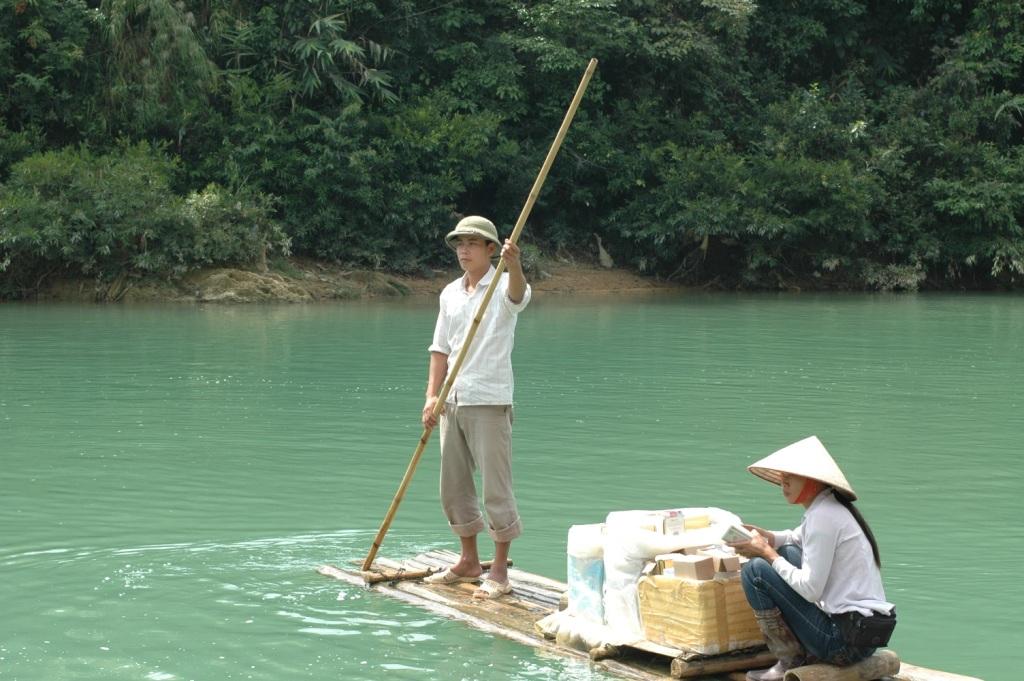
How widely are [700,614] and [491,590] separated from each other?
1.25 meters

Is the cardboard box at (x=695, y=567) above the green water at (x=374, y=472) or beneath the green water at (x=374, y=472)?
above

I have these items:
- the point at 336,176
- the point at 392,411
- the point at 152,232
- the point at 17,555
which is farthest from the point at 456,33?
the point at 17,555

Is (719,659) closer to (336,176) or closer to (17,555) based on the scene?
(17,555)

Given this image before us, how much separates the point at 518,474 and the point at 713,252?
66.7 feet

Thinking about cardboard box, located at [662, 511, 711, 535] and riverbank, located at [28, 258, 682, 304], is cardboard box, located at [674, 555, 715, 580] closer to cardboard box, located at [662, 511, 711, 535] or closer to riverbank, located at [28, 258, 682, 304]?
cardboard box, located at [662, 511, 711, 535]

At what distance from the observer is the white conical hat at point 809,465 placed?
4.18 meters

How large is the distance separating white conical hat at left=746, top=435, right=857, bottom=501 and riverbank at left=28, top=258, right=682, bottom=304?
1884cm

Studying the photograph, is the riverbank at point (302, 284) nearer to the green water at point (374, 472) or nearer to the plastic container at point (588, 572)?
the green water at point (374, 472)

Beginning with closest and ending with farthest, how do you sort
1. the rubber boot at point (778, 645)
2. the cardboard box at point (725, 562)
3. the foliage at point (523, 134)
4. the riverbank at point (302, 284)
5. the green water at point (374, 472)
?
the rubber boot at point (778, 645), the cardboard box at point (725, 562), the green water at point (374, 472), the riverbank at point (302, 284), the foliage at point (523, 134)

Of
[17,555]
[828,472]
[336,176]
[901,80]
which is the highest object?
[901,80]

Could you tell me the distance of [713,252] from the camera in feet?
92.4

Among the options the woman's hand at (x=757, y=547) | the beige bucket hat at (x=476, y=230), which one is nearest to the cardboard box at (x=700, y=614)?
the woman's hand at (x=757, y=547)

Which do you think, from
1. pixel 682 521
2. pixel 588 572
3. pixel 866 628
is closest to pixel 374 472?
pixel 588 572

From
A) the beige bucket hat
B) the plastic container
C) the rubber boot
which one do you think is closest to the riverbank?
the beige bucket hat
